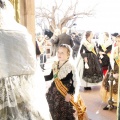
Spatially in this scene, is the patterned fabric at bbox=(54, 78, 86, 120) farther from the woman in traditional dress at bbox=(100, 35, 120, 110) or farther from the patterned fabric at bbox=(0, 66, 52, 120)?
the patterned fabric at bbox=(0, 66, 52, 120)

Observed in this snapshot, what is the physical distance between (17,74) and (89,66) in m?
3.32

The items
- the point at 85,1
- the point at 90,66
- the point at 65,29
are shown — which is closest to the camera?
the point at 90,66

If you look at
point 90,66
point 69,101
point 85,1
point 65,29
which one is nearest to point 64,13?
point 85,1

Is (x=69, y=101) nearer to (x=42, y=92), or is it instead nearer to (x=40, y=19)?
(x=42, y=92)

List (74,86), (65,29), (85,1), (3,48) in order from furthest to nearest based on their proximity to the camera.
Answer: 1. (85,1)
2. (65,29)
3. (74,86)
4. (3,48)

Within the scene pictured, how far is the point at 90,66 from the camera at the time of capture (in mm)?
4168

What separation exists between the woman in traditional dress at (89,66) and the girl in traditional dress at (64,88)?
5.95 feet

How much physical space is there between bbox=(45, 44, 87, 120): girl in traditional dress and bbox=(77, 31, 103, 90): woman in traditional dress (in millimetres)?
1813

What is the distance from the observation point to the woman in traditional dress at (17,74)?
2.87 feet

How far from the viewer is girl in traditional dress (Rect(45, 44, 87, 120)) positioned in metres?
2.25

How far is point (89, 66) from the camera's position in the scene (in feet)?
13.7

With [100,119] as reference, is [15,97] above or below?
above

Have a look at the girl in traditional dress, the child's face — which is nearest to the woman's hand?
the girl in traditional dress

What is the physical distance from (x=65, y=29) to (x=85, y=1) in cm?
132
